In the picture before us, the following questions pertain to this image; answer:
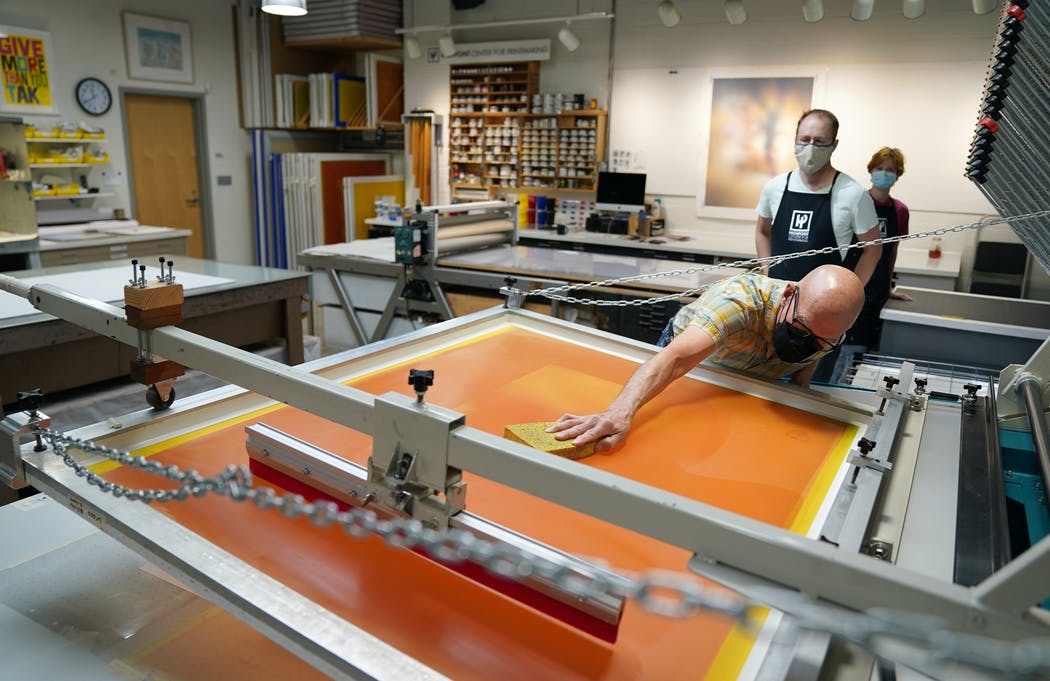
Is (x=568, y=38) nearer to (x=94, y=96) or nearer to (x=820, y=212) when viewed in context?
(x=820, y=212)

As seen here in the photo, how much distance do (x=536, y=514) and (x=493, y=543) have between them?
297 millimetres

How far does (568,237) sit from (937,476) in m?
4.82

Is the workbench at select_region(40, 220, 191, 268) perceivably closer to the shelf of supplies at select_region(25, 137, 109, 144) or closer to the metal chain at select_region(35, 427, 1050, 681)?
the shelf of supplies at select_region(25, 137, 109, 144)

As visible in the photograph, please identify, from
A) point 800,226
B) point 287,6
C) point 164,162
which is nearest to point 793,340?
point 800,226

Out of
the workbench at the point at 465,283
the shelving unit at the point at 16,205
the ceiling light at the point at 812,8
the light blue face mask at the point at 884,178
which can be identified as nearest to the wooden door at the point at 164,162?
the shelving unit at the point at 16,205

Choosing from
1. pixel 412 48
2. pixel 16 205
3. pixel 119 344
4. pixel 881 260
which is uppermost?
pixel 412 48

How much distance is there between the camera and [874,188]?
12.1 ft

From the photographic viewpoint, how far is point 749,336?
6.15ft

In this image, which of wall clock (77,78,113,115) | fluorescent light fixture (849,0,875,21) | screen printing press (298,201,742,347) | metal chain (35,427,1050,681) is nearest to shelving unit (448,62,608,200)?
screen printing press (298,201,742,347)

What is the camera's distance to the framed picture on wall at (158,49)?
6.33 meters

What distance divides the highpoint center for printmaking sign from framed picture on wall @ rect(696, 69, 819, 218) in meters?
1.54

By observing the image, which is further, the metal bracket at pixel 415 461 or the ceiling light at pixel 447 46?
the ceiling light at pixel 447 46

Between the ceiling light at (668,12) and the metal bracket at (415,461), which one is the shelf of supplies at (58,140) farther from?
the metal bracket at (415,461)

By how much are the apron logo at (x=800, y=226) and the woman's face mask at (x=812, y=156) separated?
18cm
